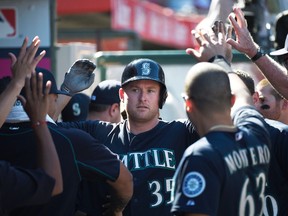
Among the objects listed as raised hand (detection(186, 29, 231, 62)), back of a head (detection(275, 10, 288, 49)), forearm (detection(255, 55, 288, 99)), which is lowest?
forearm (detection(255, 55, 288, 99))

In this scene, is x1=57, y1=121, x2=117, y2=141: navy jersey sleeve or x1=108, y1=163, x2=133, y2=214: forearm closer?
x1=108, y1=163, x2=133, y2=214: forearm

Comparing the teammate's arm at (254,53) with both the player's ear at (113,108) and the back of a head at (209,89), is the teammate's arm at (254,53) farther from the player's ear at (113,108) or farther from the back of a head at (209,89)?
the player's ear at (113,108)

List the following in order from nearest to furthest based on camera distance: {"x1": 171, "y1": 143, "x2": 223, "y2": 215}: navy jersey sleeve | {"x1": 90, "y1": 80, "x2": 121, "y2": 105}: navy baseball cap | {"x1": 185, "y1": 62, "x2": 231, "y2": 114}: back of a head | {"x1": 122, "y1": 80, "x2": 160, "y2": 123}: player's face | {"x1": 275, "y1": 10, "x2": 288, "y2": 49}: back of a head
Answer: {"x1": 171, "y1": 143, "x2": 223, "y2": 215}: navy jersey sleeve < {"x1": 185, "y1": 62, "x2": 231, "y2": 114}: back of a head < {"x1": 122, "y1": 80, "x2": 160, "y2": 123}: player's face < {"x1": 90, "y1": 80, "x2": 121, "y2": 105}: navy baseball cap < {"x1": 275, "y1": 10, "x2": 288, "y2": 49}: back of a head

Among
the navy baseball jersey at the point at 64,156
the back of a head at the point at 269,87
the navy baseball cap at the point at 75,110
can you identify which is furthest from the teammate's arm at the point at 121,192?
the navy baseball cap at the point at 75,110

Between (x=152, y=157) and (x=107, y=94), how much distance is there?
1.41 metres

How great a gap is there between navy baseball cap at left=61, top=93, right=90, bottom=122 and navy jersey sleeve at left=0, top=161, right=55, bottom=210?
11.8ft

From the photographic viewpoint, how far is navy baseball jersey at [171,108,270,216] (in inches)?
148

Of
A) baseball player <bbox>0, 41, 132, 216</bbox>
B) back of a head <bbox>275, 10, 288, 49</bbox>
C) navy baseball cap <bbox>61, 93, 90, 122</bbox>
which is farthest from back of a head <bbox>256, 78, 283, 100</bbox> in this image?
back of a head <bbox>275, 10, 288, 49</bbox>

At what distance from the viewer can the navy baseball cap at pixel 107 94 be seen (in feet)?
21.6

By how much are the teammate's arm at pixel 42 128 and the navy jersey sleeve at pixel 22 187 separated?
12 cm

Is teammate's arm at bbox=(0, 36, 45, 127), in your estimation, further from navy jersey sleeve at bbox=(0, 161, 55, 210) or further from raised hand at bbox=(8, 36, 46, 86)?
navy jersey sleeve at bbox=(0, 161, 55, 210)

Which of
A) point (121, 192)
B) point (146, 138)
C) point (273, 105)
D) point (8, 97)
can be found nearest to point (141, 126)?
point (146, 138)

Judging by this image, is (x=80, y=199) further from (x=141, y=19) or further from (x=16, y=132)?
(x=141, y=19)

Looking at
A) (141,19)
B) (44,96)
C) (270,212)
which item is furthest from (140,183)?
(141,19)
